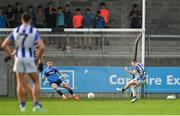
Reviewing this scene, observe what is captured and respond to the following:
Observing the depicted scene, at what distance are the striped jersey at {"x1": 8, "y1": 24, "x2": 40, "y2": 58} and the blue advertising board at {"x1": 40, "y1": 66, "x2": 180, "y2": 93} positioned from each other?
11582mm

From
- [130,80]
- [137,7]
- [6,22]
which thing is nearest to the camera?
[130,80]

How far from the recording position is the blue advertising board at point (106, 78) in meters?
28.5

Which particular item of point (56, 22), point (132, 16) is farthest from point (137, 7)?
point (56, 22)

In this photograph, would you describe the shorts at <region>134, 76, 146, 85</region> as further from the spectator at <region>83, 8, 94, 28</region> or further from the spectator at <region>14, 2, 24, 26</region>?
the spectator at <region>14, 2, 24, 26</region>

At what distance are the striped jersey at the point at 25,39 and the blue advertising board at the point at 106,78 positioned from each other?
11582 millimetres

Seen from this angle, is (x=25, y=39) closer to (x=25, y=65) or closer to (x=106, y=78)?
(x=25, y=65)

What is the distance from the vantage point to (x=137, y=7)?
33094mm

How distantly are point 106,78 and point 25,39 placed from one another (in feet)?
39.3

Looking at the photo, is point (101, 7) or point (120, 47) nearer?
point (120, 47)

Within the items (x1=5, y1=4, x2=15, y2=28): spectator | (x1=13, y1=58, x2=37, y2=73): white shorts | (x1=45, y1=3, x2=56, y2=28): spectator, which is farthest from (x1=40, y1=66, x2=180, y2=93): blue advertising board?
(x1=13, y1=58, x2=37, y2=73): white shorts

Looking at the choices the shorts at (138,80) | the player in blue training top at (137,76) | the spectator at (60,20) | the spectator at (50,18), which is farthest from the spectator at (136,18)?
the shorts at (138,80)

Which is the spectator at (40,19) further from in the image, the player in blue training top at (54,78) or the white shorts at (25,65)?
the white shorts at (25,65)

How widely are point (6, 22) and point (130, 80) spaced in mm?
5999

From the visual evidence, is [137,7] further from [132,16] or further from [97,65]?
[97,65]
